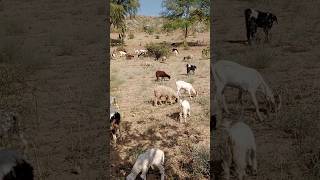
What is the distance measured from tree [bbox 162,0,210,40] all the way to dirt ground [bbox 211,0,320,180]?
937 inches

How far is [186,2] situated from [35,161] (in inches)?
1176

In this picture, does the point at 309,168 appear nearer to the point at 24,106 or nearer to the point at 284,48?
the point at 284,48

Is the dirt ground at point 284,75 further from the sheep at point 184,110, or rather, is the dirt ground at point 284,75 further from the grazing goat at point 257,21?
the sheep at point 184,110

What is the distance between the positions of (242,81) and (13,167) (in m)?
4.23

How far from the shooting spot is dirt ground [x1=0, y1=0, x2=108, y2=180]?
732 cm

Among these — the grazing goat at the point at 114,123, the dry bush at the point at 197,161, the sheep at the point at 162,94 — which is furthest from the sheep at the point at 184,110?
the grazing goat at the point at 114,123

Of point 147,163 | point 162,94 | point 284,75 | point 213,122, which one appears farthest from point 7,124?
point 162,94

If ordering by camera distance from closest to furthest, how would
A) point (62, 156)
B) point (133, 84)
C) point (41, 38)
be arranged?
point (62, 156) < point (41, 38) < point (133, 84)

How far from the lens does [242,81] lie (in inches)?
314

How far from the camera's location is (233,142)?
6.89 m

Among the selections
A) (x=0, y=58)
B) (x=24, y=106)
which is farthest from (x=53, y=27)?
(x=24, y=106)

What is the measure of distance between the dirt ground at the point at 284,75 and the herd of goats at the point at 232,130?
0.19m

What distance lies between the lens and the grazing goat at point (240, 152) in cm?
677

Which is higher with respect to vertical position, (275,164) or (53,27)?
(53,27)
